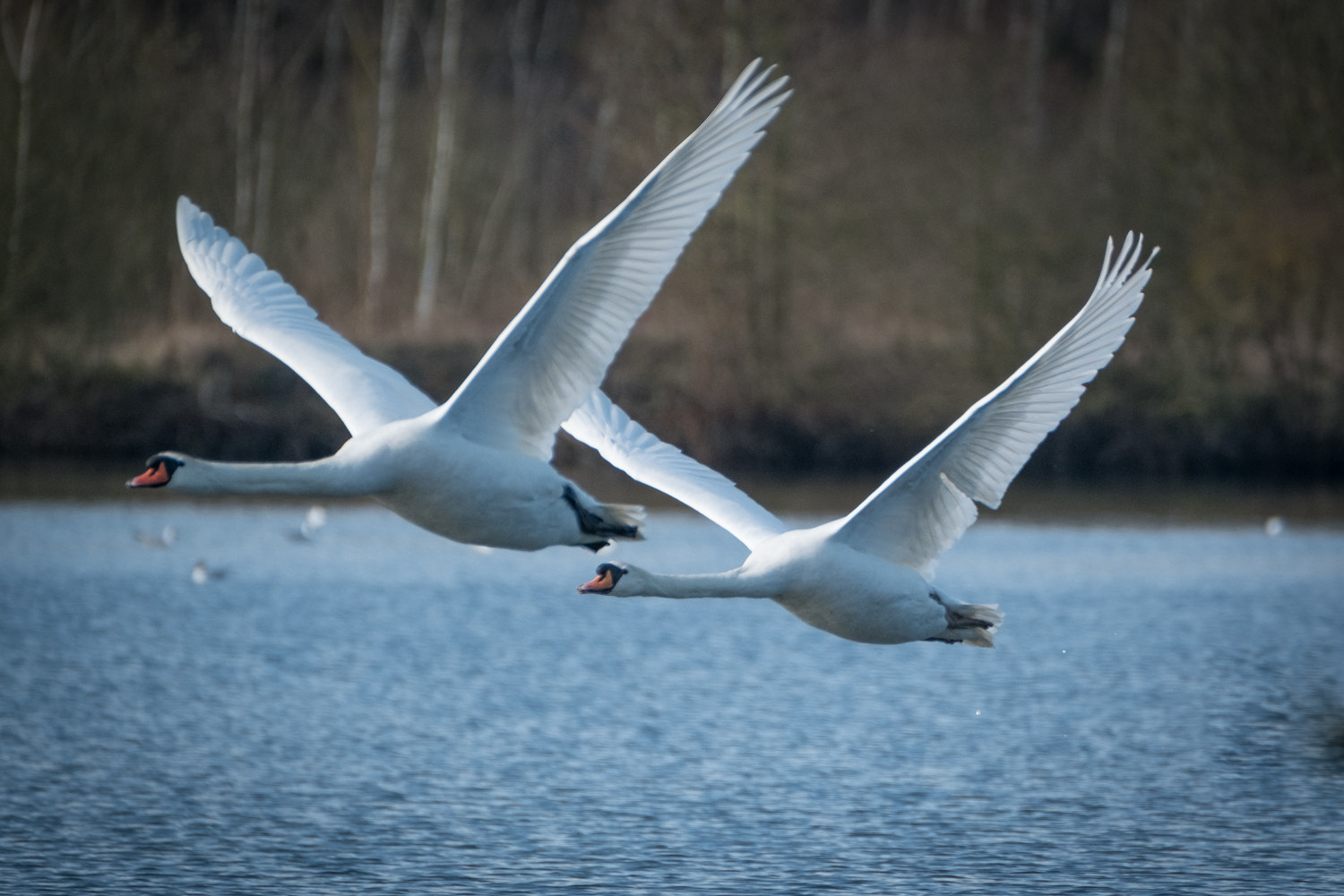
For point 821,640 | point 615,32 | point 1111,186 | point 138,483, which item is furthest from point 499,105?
point 138,483

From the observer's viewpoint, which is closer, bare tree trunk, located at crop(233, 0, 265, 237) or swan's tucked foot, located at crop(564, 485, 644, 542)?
swan's tucked foot, located at crop(564, 485, 644, 542)

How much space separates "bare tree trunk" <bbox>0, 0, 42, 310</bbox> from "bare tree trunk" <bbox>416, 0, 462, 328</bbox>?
7.60 meters

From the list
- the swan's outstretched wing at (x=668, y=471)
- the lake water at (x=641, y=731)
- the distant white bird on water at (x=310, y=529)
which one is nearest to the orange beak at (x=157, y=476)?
the swan's outstretched wing at (x=668, y=471)

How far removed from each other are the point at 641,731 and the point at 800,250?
1946 centimetres

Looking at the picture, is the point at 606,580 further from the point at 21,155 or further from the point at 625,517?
the point at 21,155

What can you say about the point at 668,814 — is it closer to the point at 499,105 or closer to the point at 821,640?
the point at 821,640

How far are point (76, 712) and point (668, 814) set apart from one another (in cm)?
550

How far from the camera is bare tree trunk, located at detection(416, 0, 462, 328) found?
114ft

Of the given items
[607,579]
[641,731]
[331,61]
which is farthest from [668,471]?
[331,61]

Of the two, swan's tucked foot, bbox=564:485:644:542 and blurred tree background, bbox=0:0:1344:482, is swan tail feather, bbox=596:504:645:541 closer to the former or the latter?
swan's tucked foot, bbox=564:485:644:542

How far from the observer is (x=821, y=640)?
62.3 feet

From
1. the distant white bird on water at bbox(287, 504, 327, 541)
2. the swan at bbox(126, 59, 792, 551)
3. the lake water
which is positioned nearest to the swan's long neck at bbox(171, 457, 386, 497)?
the swan at bbox(126, 59, 792, 551)

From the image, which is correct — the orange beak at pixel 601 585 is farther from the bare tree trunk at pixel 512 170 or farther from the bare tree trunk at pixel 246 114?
the bare tree trunk at pixel 512 170

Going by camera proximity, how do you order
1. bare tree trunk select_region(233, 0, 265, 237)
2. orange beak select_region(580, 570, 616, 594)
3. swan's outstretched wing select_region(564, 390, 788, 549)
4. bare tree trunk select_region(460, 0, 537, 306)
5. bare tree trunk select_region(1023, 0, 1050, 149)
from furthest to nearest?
bare tree trunk select_region(1023, 0, 1050, 149) → bare tree trunk select_region(460, 0, 537, 306) → bare tree trunk select_region(233, 0, 265, 237) → swan's outstretched wing select_region(564, 390, 788, 549) → orange beak select_region(580, 570, 616, 594)
